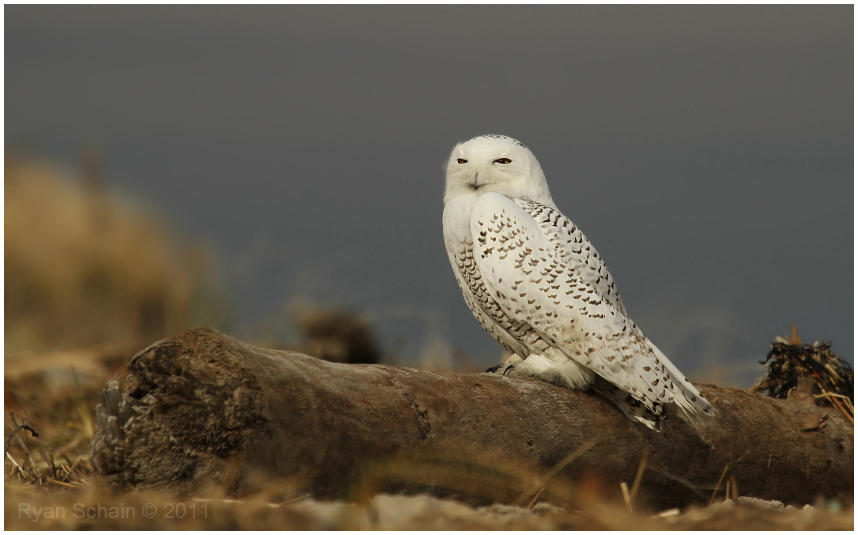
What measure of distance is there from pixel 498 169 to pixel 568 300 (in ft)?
2.68

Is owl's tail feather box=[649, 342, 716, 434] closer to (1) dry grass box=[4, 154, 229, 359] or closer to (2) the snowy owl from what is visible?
(2) the snowy owl

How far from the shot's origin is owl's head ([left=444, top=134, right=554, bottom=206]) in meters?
4.73

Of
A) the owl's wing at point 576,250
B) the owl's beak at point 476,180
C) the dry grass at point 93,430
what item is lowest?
the dry grass at point 93,430

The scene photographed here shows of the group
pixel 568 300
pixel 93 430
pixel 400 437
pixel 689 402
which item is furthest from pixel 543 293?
pixel 93 430

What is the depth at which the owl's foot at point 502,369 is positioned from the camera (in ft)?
14.6

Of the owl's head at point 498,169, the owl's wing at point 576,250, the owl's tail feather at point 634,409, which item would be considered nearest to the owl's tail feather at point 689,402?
the owl's tail feather at point 634,409

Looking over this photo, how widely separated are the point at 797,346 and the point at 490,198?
205cm

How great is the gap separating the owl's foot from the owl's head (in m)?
0.86

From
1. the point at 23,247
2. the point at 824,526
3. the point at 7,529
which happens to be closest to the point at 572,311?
the point at 824,526

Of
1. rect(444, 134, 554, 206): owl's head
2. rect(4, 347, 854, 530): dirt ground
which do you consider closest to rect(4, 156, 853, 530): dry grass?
rect(4, 347, 854, 530): dirt ground

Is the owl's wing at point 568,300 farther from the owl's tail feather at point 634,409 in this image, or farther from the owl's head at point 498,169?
the owl's head at point 498,169

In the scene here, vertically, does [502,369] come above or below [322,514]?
above

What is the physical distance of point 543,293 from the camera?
4363mm

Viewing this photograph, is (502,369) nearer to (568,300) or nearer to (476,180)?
(568,300)
